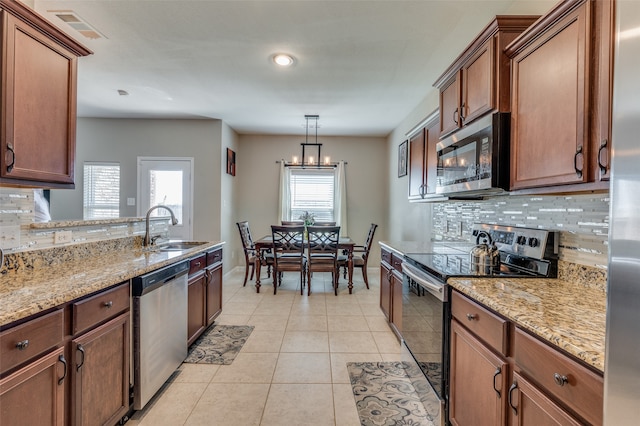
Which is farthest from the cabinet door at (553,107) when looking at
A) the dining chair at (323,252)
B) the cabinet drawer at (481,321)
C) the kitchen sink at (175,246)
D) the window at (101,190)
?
the window at (101,190)

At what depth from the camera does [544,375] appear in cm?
93

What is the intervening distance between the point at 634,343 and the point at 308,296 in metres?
3.80

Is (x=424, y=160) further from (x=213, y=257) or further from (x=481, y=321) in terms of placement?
(x=213, y=257)

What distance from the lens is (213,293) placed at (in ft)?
9.75

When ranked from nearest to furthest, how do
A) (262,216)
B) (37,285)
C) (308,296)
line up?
(37,285) → (308,296) → (262,216)

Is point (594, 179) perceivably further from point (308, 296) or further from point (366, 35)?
point (308, 296)

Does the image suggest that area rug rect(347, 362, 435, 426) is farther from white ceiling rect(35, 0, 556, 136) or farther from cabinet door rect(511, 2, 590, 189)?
white ceiling rect(35, 0, 556, 136)

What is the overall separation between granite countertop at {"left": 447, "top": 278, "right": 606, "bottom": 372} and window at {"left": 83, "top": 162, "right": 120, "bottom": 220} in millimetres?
5294

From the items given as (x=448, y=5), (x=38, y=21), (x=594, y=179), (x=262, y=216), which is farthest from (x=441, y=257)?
(x=262, y=216)

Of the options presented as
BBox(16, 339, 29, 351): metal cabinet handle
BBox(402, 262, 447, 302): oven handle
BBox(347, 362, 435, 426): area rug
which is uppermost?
BBox(402, 262, 447, 302): oven handle

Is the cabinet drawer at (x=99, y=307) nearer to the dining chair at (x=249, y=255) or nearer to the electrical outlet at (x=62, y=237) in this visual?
the electrical outlet at (x=62, y=237)

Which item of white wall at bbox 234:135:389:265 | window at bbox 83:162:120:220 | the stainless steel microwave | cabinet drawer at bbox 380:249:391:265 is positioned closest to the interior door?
window at bbox 83:162:120:220

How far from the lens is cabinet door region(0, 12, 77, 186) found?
1348 mm

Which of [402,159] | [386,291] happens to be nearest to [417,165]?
[386,291]
